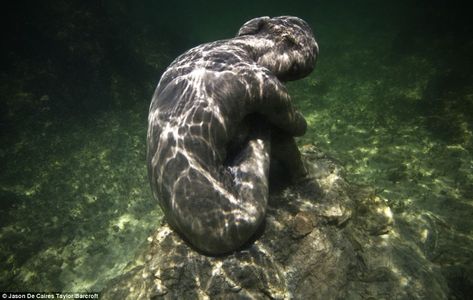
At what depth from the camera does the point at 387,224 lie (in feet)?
17.2

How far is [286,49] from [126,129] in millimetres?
9619

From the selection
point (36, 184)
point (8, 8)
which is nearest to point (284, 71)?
point (36, 184)

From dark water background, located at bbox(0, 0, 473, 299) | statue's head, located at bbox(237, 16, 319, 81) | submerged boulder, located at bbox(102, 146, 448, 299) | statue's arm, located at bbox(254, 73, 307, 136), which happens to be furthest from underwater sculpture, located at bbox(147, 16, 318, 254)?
dark water background, located at bbox(0, 0, 473, 299)

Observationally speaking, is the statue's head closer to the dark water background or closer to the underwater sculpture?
the underwater sculpture

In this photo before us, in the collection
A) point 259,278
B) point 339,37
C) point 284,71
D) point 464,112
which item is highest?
point 284,71

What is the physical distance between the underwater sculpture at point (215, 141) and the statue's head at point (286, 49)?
66cm

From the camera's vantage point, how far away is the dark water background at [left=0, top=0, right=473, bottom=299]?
7777 mm

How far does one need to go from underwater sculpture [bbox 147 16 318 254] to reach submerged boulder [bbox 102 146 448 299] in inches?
13.9

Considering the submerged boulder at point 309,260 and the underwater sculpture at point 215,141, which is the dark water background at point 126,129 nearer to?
the submerged boulder at point 309,260

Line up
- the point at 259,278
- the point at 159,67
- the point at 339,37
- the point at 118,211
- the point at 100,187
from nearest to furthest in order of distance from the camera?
the point at 259,278 → the point at 118,211 → the point at 100,187 → the point at 159,67 → the point at 339,37


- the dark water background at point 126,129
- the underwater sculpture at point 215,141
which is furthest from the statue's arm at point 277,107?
the dark water background at point 126,129

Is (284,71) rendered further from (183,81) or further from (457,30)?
(457,30)

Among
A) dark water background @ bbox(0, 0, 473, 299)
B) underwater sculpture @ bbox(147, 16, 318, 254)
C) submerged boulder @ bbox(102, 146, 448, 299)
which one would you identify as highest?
underwater sculpture @ bbox(147, 16, 318, 254)

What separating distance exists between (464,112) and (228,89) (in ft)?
33.6
